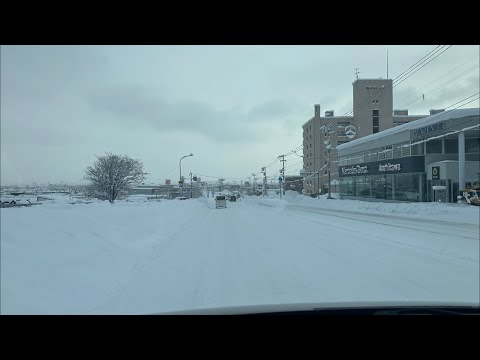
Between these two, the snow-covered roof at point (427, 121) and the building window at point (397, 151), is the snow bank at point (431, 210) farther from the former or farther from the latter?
the snow-covered roof at point (427, 121)

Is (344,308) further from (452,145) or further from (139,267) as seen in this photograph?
(452,145)

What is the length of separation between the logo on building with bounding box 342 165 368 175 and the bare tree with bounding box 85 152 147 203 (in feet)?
84.8

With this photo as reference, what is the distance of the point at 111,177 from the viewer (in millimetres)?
47344

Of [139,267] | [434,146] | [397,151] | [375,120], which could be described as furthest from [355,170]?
[139,267]

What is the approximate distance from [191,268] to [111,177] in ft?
134

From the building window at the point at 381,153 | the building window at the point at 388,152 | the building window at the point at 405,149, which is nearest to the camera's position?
the building window at the point at 405,149

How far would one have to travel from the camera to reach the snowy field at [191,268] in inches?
234

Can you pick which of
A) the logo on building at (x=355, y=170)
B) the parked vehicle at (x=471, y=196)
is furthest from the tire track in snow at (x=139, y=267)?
the logo on building at (x=355, y=170)

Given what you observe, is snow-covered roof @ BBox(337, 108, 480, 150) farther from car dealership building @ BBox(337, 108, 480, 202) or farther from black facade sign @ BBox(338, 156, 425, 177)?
black facade sign @ BBox(338, 156, 425, 177)

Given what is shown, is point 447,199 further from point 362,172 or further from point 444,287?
point 362,172

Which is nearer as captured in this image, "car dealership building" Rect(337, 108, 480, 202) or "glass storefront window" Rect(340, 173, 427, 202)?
"car dealership building" Rect(337, 108, 480, 202)

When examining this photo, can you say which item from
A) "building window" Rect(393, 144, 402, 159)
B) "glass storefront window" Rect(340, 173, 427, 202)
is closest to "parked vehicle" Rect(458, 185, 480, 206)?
"glass storefront window" Rect(340, 173, 427, 202)

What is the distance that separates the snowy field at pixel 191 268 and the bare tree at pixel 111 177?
113 ft

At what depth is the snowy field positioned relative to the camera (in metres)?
5.95
